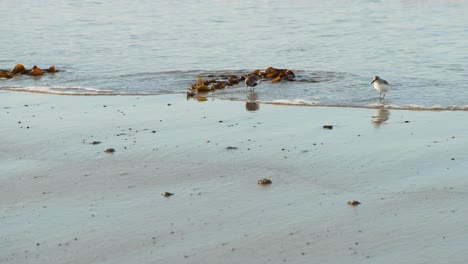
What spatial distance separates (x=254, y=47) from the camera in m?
20.5

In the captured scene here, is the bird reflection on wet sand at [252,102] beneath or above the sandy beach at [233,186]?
above

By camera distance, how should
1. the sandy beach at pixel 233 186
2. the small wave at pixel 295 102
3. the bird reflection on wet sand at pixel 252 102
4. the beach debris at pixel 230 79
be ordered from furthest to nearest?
the beach debris at pixel 230 79 < the small wave at pixel 295 102 < the bird reflection on wet sand at pixel 252 102 < the sandy beach at pixel 233 186

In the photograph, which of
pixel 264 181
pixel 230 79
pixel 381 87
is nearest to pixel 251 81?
pixel 230 79

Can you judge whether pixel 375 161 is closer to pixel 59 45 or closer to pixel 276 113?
pixel 276 113

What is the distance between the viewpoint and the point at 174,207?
8.06 m

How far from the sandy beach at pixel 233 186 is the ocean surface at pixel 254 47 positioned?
200 centimetres

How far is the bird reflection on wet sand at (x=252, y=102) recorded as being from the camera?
42.7 feet

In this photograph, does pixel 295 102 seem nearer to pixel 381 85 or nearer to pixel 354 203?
pixel 381 85

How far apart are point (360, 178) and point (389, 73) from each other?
7.72 m

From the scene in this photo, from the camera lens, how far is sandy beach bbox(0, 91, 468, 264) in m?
7.05

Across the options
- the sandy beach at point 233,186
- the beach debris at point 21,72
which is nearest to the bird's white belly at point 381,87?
the sandy beach at point 233,186

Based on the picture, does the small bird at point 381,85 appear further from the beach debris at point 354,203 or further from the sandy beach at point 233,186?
the beach debris at point 354,203

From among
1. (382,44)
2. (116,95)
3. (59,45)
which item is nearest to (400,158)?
(116,95)

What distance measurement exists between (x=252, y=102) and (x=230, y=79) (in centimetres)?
196
